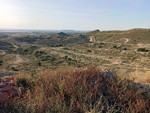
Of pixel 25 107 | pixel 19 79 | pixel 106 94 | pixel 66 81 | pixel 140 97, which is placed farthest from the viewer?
pixel 19 79

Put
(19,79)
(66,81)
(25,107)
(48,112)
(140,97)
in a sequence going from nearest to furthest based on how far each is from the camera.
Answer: (48,112)
(25,107)
(140,97)
(66,81)
(19,79)

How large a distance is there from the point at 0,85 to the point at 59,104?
270 centimetres

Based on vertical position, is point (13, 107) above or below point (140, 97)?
below

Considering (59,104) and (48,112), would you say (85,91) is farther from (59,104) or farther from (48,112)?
(48,112)

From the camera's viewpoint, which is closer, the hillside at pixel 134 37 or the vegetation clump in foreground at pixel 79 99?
the vegetation clump in foreground at pixel 79 99

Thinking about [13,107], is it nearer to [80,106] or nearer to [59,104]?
[59,104]

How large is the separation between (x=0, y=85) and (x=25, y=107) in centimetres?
224

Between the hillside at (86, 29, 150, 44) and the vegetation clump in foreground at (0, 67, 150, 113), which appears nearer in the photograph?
the vegetation clump in foreground at (0, 67, 150, 113)

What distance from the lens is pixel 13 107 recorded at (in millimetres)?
3105

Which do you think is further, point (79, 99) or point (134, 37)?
point (134, 37)

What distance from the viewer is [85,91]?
10.9 ft

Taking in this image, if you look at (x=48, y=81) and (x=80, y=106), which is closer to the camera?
(x=80, y=106)

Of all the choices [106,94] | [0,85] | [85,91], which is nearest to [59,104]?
[85,91]

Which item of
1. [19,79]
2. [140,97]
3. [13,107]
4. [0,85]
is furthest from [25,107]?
[140,97]
